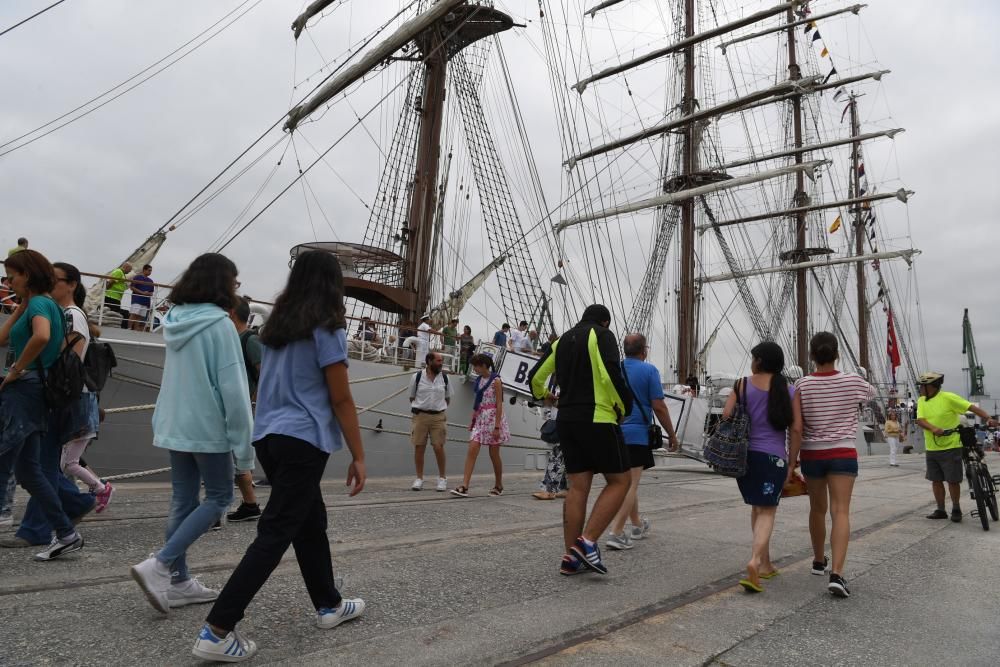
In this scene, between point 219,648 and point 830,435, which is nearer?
point 219,648

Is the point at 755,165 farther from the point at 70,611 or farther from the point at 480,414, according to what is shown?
the point at 70,611

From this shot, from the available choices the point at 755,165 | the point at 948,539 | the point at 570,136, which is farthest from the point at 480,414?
the point at 755,165

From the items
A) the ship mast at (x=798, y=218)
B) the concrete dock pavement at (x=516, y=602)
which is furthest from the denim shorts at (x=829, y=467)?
the ship mast at (x=798, y=218)

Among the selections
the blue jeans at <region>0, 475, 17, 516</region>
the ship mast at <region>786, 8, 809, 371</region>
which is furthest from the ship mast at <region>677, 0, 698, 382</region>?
the blue jeans at <region>0, 475, 17, 516</region>

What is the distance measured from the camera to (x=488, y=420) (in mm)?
8227

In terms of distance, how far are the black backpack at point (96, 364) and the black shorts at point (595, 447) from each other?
2.80 m

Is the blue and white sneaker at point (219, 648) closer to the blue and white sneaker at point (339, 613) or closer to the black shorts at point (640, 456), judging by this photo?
the blue and white sneaker at point (339, 613)

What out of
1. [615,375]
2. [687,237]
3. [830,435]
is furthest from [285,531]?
[687,237]

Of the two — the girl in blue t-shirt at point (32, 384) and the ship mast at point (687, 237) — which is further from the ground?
the ship mast at point (687, 237)

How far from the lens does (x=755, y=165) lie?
129ft

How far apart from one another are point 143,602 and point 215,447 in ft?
2.82

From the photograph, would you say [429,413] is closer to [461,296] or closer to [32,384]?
[32,384]

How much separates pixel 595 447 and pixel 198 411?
2.15m

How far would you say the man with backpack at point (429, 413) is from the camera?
8219 millimetres
